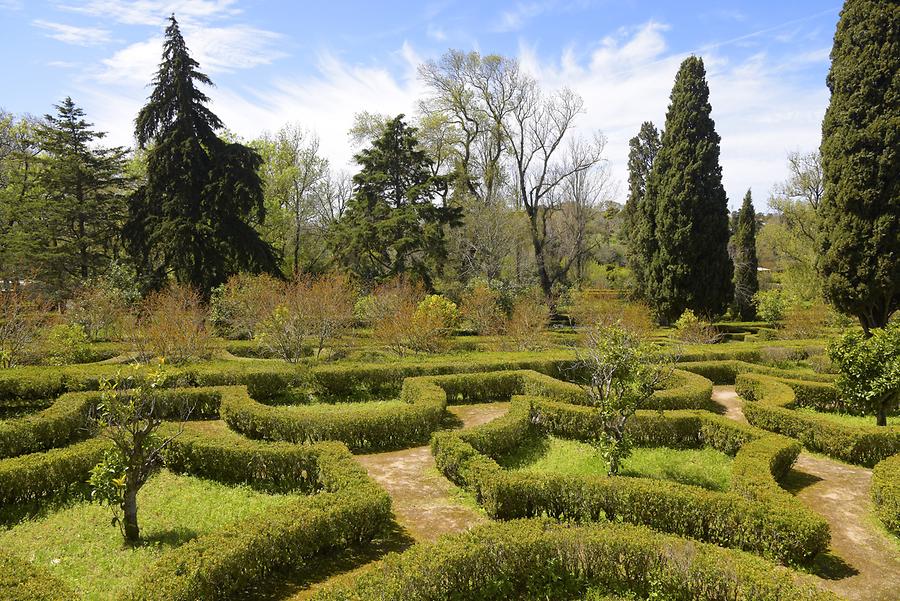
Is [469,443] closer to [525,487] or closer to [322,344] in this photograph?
[525,487]

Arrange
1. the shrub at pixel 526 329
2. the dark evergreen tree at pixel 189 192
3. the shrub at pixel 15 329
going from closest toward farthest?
the shrub at pixel 15 329, the shrub at pixel 526 329, the dark evergreen tree at pixel 189 192

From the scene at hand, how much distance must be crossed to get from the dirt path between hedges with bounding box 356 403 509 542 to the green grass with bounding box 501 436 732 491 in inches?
57.0

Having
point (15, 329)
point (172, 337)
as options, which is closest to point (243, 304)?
point (172, 337)

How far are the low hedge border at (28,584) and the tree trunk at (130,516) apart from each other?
1.19 metres

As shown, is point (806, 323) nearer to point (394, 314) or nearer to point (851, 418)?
point (851, 418)

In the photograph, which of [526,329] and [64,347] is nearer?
[64,347]

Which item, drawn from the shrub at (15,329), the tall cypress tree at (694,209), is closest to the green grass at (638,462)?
the shrub at (15,329)

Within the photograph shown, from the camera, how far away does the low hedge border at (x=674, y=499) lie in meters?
5.68

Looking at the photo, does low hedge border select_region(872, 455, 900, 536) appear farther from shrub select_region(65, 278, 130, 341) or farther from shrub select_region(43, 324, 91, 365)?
shrub select_region(65, 278, 130, 341)

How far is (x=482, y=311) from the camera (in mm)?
20906

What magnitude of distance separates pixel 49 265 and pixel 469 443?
24269 mm

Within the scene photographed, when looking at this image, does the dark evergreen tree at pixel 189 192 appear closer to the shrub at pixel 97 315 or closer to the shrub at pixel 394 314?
the shrub at pixel 97 315

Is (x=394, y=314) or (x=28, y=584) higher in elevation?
(x=394, y=314)

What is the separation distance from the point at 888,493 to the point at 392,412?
757cm
